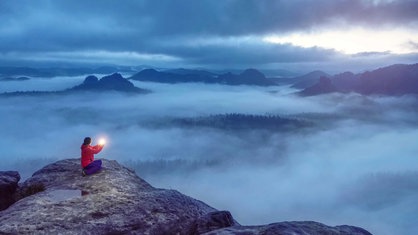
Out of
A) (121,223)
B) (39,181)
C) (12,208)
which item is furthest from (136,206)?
(39,181)

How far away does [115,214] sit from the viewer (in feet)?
70.9

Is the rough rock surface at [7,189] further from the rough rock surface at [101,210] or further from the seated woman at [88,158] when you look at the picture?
the seated woman at [88,158]

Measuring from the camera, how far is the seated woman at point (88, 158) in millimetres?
28656

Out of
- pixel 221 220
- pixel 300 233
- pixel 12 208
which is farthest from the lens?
pixel 12 208

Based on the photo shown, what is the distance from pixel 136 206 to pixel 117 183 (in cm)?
450

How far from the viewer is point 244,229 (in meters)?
16.2

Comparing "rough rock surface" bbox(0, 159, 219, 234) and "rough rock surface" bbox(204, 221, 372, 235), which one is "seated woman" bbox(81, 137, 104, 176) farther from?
"rough rock surface" bbox(204, 221, 372, 235)

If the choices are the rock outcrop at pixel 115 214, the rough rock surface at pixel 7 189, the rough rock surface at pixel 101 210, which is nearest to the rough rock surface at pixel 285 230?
the rock outcrop at pixel 115 214

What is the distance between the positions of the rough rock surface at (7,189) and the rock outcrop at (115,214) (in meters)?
2.24

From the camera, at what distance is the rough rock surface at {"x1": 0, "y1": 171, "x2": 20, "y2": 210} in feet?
94.5

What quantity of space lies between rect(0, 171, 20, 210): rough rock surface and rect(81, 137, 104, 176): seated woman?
5809 millimetres

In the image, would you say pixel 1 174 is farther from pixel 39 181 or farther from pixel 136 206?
pixel 136 206

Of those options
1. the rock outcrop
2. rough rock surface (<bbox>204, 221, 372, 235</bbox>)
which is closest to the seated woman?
A: the rock outcrop

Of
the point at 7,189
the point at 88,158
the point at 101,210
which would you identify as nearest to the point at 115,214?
the point at 101,210
